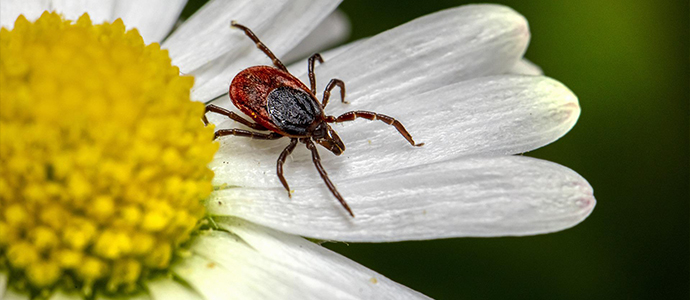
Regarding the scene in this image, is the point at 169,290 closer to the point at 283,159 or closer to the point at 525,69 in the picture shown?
the point at 283,159

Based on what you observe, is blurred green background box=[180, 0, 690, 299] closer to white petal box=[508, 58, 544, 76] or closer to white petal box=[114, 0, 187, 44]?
white petal box=[508, 58, 544, 76]

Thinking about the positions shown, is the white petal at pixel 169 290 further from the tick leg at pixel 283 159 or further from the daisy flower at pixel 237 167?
the tick leg at pixel 283 159

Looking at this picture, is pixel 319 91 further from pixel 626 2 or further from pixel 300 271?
pixel 626 2

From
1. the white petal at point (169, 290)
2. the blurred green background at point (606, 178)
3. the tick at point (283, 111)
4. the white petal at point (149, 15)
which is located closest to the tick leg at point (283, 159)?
the tick at point (283, 111)

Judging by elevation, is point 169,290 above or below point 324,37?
below

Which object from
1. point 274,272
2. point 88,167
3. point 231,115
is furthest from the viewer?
point 231,115

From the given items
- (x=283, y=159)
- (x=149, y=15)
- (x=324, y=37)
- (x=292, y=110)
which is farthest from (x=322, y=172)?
(x=324, y=37)

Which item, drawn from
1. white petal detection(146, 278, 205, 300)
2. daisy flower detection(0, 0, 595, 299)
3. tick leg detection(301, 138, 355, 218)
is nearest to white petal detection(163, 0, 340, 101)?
daisy flower detection(0, 0, 595, 299)

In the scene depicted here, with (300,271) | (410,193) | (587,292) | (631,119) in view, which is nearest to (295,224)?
(300,271)
